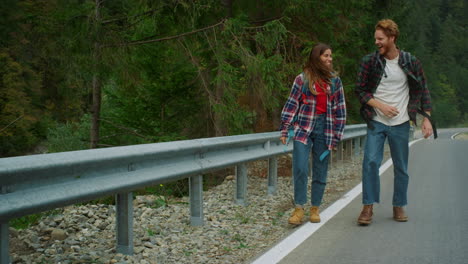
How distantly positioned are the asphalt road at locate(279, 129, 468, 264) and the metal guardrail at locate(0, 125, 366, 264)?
3.98 feet

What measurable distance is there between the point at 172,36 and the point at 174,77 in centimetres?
270

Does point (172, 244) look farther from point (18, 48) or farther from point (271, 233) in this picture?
point (18, 48)

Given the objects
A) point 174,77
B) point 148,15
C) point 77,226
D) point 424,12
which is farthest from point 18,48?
point 424,12

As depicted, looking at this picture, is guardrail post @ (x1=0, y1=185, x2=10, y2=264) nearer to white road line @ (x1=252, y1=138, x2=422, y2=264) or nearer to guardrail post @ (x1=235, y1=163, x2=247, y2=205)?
white road line @ (x1=252, y1=138, x2=422, y2=264)

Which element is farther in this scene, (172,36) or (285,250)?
A: (172,36)

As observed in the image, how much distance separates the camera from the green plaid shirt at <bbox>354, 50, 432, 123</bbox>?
605 centimetres

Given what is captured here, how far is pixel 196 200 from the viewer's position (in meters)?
5.83

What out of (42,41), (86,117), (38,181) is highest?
(42,41)

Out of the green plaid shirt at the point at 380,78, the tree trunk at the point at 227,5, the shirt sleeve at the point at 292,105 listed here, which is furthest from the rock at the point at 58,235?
the tree trunk at the point at 227,5

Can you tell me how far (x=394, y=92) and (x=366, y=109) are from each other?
337 millimetres

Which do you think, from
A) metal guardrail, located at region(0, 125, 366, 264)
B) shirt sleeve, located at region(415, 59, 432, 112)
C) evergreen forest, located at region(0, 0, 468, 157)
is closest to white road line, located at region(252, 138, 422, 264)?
metal guardrail, located at region(0, 125, 366, 264)

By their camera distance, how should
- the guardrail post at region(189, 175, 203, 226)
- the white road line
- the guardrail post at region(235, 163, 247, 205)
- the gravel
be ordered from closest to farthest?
1. the gravel
2. the white road line
3. the guardrail post at region(189, 175, 203, 226)
4. the guardrail post at region(235, 163, 247, 205)

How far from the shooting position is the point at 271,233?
19.3 ft

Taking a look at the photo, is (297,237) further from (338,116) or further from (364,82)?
(364,82)
